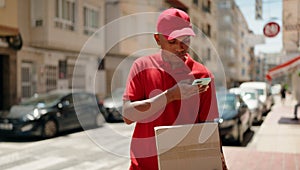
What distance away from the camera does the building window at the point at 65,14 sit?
17125 mm

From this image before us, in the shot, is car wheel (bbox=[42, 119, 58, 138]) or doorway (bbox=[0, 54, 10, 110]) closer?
car wheel (bbox=[42, 119, 58, 138])

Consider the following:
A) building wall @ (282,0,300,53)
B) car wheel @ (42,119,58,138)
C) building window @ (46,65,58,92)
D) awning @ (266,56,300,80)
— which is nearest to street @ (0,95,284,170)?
car wheel @ (42,119,58,138)

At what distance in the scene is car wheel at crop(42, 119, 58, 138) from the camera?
32.7 ft

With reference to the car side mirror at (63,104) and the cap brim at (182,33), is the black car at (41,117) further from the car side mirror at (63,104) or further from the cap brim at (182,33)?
the cap brim at (182,33)

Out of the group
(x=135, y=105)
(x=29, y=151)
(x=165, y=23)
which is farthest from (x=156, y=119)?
(x=29, y=151)

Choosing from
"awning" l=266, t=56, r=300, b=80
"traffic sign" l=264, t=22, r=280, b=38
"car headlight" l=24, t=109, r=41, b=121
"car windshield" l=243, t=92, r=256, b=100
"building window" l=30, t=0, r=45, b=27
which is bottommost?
"car headlight" l=24, t=109, r=41, b=121

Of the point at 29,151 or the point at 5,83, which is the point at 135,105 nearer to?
the point at 29,151

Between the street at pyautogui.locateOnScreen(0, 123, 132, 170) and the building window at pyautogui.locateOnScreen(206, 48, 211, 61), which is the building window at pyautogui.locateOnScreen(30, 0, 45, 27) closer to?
the street at pyautogui.locateOnScreen(0, 123, 132, 170)

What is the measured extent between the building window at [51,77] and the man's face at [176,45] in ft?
54.2

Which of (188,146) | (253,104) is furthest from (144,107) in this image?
(253,104)

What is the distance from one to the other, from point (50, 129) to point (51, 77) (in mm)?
8088

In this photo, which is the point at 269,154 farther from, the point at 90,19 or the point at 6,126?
the point at 90,19

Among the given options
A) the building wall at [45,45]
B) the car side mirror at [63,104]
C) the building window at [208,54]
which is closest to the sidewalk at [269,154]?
the building window at [208,54]

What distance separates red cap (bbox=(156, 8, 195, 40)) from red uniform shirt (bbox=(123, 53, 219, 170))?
16 centimetres
